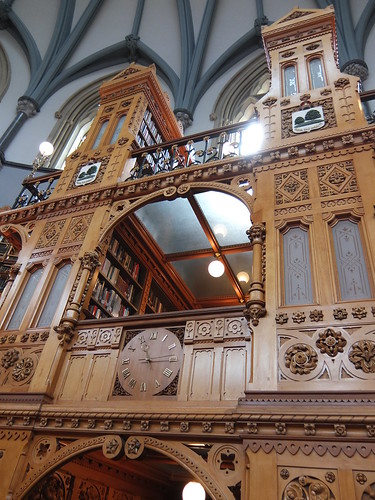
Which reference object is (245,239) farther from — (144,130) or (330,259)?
(144,130)

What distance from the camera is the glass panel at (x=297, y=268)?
3545 millimetres

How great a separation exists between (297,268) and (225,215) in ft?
6.15

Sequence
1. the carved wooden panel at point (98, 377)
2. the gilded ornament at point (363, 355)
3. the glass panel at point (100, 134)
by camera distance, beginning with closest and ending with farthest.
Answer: the gilded ornament at point (363, 355), the carved wooden panel at point (98, 377), the glass panel at point (100, 134)

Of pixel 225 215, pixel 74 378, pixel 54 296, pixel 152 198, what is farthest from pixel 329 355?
pixel 54 296

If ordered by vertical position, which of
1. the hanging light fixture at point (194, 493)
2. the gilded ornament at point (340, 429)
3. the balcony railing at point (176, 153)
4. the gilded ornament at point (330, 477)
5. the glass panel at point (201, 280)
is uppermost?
the balcony railing at point (176, 153)

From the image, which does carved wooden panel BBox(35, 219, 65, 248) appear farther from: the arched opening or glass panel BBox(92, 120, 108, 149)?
glass panel BBox(92, 120, 108, 149)

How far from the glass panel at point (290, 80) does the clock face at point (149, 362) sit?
383 cm

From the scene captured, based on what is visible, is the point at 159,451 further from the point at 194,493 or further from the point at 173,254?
the point at 173,254

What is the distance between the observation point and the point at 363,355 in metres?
2.96

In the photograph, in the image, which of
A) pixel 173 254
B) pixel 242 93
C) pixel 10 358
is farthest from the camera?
pixel 242 93

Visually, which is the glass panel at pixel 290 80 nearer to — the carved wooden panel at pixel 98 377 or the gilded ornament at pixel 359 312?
the gilded ornament at pixel 359 312

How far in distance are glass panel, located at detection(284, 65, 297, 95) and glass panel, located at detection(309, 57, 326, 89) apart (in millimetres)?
234

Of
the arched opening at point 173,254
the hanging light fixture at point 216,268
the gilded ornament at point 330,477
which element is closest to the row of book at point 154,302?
the arched opening at point 173,254

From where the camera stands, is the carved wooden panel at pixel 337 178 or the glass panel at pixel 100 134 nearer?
the carved wooden panel at pixel 337 178
